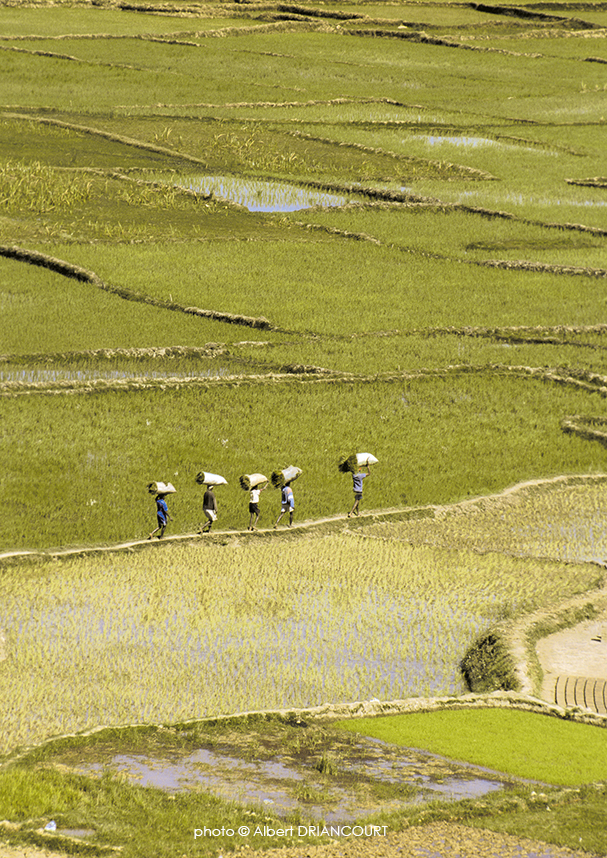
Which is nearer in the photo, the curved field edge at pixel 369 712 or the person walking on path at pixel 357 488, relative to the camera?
the curved field edge at pixel 369 712

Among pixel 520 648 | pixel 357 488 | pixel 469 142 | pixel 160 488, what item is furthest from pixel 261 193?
pixel 520 648

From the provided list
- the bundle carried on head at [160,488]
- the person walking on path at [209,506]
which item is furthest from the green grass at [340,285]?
the bundle carried on head at [160,488]

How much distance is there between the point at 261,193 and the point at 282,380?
497 inches

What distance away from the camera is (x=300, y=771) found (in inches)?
320

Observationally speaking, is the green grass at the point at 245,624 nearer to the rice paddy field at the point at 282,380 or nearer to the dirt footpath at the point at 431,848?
the rice paddy field at the point at 282,380

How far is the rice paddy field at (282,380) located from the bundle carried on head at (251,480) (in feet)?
2.03

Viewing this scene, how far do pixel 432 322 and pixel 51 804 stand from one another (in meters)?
14.3

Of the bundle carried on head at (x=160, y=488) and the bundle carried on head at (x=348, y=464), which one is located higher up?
the bundle carried on head at (x=160, y=488)

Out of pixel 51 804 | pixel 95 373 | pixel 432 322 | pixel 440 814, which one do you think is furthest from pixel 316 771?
pixel 432 322

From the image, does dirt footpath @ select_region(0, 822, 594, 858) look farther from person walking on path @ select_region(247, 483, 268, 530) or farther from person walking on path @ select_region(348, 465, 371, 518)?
person walking on path @ select_region(348, 465, 371, 518)

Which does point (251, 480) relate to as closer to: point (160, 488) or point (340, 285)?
point (160, 488)

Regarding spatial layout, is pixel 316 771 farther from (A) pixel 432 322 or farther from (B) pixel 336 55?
(B) pixel 336 55

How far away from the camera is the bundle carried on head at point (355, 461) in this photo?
13203mm

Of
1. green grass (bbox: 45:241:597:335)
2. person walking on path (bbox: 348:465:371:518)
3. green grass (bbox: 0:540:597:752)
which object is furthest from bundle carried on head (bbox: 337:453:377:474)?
green grass (bbox: 45:241:597:335)
